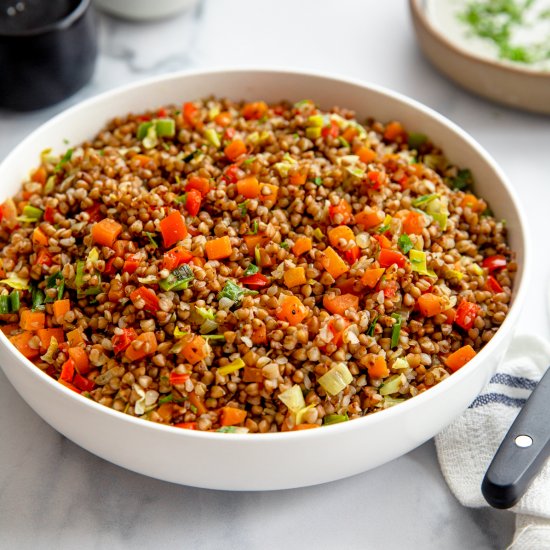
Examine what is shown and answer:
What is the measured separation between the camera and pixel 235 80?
139 inches

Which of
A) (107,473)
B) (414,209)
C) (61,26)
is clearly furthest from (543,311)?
(61,26)

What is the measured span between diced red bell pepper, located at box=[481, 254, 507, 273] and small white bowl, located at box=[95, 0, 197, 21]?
8.06 ft

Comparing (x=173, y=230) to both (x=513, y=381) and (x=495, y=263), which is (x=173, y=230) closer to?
(x=495, y=263)

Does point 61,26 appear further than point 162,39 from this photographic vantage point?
No

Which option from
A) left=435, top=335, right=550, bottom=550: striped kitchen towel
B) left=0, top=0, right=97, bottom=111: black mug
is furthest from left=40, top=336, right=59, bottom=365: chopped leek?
left=0, top=0, right=97, bottom=111: black mug

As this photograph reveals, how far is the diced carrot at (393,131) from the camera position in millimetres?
3357

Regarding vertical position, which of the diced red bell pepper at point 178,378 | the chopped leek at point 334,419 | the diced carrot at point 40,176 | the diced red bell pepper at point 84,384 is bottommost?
the diced red bell pepper at point 84,384

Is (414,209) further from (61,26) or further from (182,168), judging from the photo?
(61,26)

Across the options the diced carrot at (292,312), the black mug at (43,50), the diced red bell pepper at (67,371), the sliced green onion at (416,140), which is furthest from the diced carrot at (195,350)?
the black mug at (43,50)

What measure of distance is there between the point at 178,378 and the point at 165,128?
1191mm

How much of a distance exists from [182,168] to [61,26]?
1.20 metres

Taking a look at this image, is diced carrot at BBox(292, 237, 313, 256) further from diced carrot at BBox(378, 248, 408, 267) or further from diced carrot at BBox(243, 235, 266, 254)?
diced carrot at BBox(378, 248, 408, 267)

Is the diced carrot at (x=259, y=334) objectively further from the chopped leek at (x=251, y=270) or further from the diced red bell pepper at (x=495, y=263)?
the diced red bell pepper at (x=495, y=263)

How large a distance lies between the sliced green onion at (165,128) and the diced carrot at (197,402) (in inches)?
47.3
